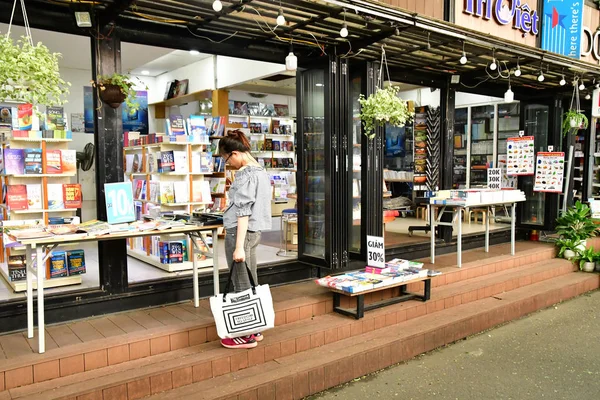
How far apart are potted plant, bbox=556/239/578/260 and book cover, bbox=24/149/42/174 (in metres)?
7.59

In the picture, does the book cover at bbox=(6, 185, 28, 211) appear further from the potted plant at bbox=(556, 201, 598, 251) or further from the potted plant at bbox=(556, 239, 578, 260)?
the potted plant at bbox=(556, 201, 598, 251)

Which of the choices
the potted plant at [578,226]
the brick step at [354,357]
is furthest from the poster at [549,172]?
the brick step at [354,357]

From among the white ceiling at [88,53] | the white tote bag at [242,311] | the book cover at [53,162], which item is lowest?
the white tote bag at [242,311]

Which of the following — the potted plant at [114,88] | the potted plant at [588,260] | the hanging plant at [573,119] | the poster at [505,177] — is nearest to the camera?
the potted plant at [114,88]

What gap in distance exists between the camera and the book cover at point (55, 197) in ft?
19.5

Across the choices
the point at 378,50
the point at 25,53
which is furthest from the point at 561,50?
the point at 25,53

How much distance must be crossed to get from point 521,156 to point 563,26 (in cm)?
212

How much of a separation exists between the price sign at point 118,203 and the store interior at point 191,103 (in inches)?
68.8

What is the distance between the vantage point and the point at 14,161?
18.9 ft

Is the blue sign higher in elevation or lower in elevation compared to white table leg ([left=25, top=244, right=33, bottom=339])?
higher

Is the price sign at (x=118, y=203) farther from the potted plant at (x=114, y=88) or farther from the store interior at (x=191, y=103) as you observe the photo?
the store interior at (x=191, y=103)

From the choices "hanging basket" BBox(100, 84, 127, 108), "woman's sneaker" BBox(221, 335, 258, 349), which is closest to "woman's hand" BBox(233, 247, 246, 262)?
"woman's sneaker" BBox(221, 335, 258, 349)

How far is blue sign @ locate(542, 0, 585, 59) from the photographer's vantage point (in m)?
7.38

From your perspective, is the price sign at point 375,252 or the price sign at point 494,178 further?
the price sign at point 494,178
